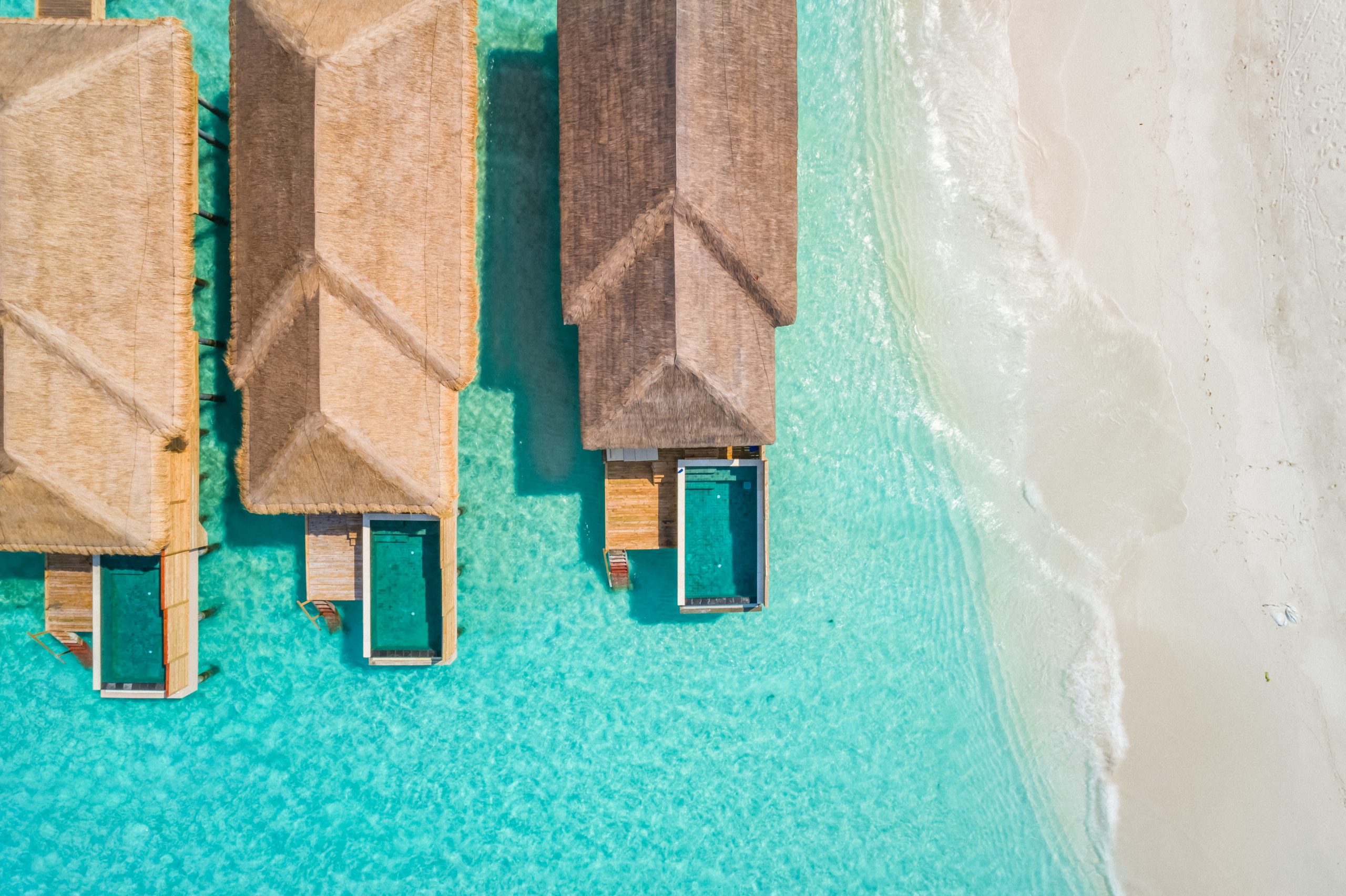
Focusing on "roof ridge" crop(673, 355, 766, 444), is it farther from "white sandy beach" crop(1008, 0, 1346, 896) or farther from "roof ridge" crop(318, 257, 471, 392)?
"white sandy beach" crop(1008, 0, 1346, 896)

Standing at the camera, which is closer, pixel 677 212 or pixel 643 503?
pixel 677 212

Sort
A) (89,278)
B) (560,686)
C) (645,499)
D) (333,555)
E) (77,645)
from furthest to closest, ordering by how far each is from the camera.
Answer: (560,686)
(645,499)
(333,555)
(77,645)
(89,278)

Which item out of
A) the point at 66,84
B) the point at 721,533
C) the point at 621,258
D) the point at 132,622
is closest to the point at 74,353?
the point at 66,84

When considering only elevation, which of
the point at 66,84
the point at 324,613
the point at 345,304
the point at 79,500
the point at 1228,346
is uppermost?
the point at 66,84

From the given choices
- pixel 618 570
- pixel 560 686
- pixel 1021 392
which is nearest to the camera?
pixel 618 570

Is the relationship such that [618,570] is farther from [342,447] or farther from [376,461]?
[342,447]

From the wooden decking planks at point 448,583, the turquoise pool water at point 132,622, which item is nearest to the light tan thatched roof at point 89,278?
the turquoise pool water at point 132,622
